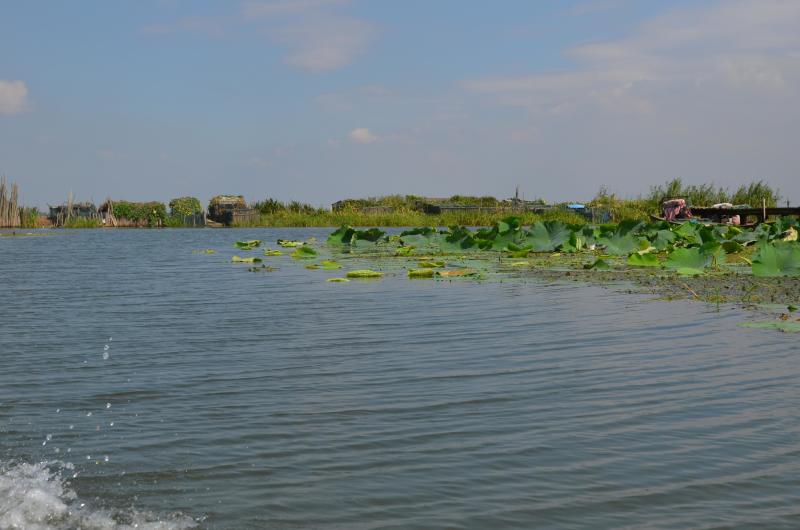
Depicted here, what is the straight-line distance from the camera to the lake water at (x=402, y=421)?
9.52 ft

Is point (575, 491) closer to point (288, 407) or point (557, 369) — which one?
point (288, 407)

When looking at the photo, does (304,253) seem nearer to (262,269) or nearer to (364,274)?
(262,269)

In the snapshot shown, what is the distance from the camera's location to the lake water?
2.90 meters

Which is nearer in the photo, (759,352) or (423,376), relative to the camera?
(423,376)

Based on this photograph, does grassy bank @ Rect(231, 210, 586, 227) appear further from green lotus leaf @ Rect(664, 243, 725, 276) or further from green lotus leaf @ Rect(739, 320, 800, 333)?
green lotus leaf @ Rect(739, 320, 800, 333)

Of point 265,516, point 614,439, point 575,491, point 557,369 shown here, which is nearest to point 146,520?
point 265,516

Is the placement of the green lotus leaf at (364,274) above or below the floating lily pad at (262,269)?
above

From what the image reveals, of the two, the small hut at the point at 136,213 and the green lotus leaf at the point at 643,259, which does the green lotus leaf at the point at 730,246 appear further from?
the small hut at the point at 136,213

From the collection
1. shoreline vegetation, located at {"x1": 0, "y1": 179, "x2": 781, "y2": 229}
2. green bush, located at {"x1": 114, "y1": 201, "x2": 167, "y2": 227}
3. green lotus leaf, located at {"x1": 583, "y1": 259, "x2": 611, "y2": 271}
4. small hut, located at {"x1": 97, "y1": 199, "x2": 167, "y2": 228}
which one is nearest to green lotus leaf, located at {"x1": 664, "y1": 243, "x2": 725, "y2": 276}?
green lotus leaf, located at {"x1": 583, "y1": 259, "x2": 611, "y2": 271}

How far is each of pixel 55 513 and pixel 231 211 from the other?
5360 centimetres

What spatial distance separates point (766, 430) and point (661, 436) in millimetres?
494

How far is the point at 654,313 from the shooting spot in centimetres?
784

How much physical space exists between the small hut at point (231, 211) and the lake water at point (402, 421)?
47637 millimetres

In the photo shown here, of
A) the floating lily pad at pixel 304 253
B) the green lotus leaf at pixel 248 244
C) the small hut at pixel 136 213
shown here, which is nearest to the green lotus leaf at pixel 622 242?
the floating lily pad at pixel 304 253
